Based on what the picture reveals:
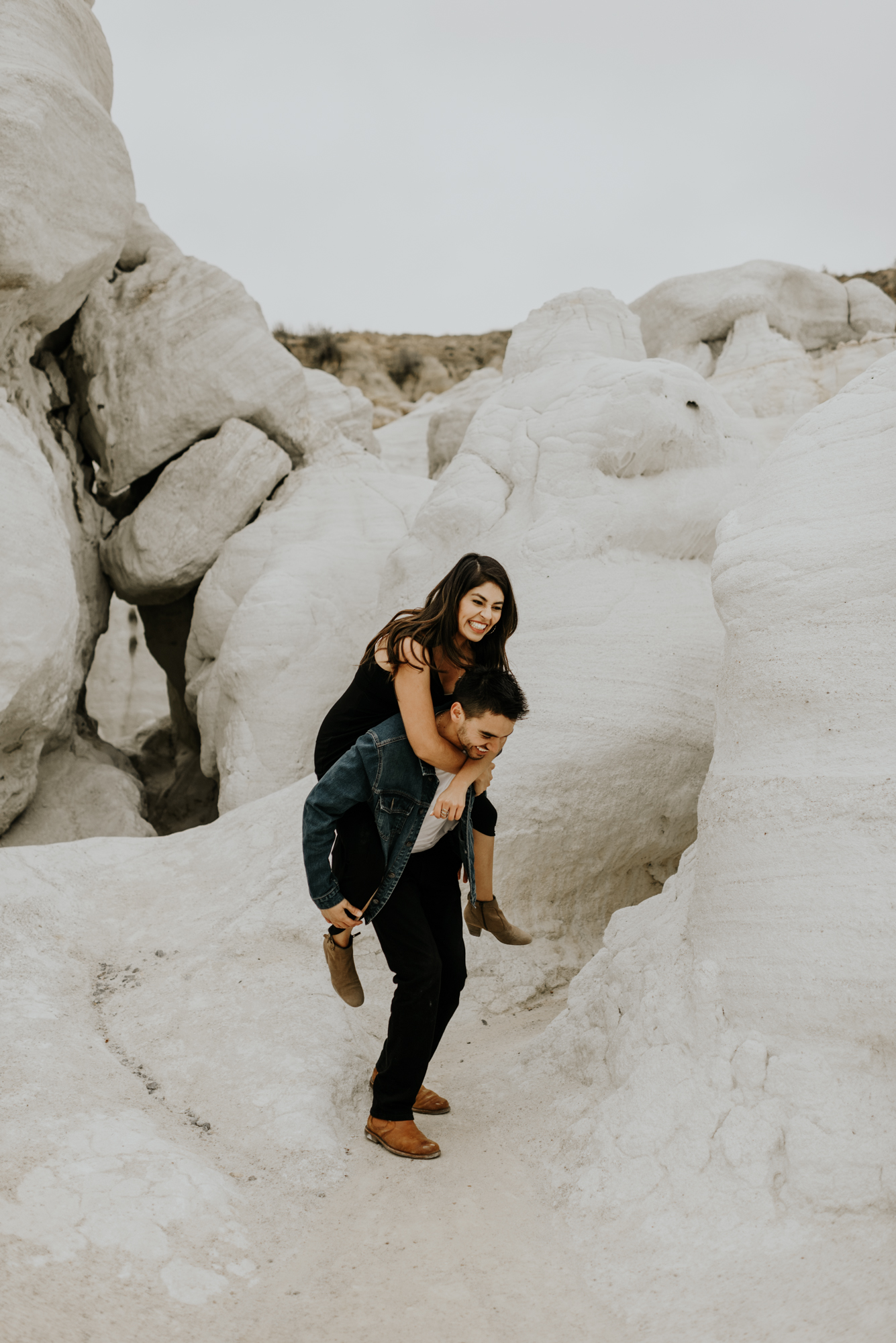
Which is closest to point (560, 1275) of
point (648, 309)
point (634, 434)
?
point (634, 434)

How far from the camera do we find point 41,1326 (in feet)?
6.07

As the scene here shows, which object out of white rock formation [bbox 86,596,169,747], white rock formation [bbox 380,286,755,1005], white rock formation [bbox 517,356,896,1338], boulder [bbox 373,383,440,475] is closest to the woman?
white rock formation [bbox 517,356,896,1338]

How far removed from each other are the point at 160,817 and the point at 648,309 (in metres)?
8.42

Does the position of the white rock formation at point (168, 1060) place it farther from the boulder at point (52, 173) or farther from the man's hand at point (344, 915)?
the boulder at point (52, 173)

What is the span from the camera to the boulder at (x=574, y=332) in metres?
7.09

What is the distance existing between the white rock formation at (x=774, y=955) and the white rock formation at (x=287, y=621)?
11.8 ft

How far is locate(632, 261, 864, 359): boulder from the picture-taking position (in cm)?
1150

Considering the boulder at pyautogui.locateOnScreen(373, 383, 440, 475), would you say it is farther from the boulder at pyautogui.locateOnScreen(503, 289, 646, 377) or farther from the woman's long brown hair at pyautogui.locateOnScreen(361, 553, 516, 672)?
the woman's long brown hair at pyautogui.locateOnScreen(361, 553, 516, 672)

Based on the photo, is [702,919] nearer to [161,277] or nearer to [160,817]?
[160,817]

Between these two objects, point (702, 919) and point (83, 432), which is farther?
point (83, 432)

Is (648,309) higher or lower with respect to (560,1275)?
higher

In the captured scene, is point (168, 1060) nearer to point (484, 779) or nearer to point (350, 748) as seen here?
point (350, 748)

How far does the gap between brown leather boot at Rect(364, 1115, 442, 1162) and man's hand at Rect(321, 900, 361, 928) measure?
64 cm

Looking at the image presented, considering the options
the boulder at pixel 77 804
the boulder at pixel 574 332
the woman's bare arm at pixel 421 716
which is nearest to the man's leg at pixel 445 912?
the woman's bare arm at pixel 421 716
